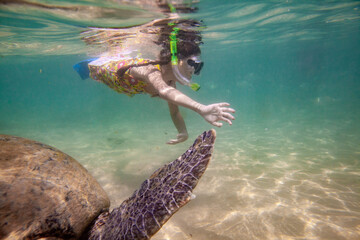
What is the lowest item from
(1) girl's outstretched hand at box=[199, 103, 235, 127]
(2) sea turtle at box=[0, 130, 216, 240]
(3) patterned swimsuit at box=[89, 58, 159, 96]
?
(2) sea turtle at box=[0, 130, 216, 240]

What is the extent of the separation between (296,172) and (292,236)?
4.21 m

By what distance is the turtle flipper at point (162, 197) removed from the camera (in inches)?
81.5

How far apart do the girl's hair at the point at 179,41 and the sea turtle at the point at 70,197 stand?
2.71 m

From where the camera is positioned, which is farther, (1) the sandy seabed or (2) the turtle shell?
(1) the sandy seabed

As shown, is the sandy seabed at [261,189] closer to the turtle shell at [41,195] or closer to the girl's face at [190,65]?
the turtle shell at [41,195]

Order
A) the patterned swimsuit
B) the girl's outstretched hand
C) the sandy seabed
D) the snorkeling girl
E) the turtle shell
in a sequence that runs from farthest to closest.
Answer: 1. the patterned swimsuit
2. the sandy seabed
3. the snorkeling girl
4. the girl's outstretched hand
5. the turtle shell

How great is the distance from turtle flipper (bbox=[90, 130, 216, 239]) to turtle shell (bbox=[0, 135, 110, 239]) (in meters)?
0.53

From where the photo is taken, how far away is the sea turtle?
210cm

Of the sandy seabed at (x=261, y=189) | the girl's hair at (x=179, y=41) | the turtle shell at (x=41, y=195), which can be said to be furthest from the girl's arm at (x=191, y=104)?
the sandy seabed at (x=261, y=189)

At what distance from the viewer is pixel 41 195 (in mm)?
2420

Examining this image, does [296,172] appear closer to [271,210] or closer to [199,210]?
[271,210]

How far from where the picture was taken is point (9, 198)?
2195 mm

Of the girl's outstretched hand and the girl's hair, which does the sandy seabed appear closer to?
the girl's outstretched hand

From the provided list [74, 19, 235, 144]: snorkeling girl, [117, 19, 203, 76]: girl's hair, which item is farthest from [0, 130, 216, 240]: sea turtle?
[117, 19, 203, 76]: girl's hair
